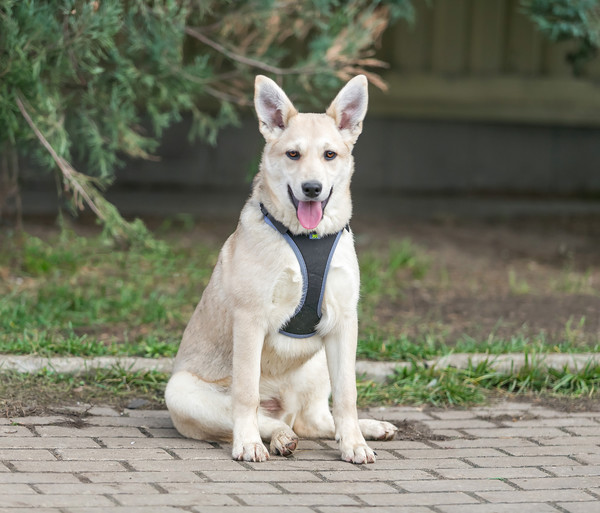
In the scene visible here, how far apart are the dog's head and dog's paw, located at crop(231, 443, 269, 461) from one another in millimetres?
998

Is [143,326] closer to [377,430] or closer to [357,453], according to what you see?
[377,430]

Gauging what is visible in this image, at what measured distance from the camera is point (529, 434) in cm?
470

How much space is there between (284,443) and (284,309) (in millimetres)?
604

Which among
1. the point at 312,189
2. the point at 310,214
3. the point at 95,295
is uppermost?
the point at 312,189

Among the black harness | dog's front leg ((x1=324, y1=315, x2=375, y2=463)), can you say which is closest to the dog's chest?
the black harness

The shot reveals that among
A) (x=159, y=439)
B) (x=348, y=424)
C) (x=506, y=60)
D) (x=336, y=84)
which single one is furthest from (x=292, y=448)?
(x=506, y=60)

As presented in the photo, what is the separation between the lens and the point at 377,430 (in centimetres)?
448

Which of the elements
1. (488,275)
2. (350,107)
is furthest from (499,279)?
(350,107)

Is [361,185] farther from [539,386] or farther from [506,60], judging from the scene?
[539,386]

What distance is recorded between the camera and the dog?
13.6 feet

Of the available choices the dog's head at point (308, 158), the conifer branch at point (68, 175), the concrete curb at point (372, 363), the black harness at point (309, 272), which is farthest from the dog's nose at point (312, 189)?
the conifer branch at point (68, 175)

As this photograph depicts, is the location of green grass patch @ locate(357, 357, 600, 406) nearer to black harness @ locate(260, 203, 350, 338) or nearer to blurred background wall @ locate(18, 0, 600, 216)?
black harness @ locate(260, 203, 350, 338)

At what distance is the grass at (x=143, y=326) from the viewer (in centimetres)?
523

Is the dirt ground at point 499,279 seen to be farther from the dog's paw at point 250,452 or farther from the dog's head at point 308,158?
the dog's paw at point 250,452
